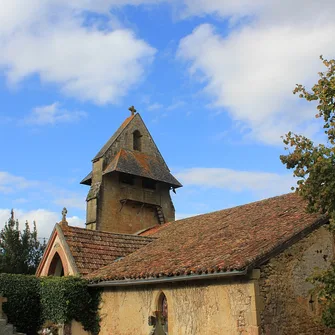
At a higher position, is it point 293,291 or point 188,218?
point 188,218

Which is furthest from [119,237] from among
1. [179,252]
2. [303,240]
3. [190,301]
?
[303,240]

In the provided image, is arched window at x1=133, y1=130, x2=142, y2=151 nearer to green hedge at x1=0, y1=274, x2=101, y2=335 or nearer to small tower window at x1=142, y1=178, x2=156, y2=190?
small tower window at x1=142, y1=178, x2=156, y2=190

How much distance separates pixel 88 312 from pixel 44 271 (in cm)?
442

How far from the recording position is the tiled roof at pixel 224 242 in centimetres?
1177

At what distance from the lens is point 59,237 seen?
1825 centimetres

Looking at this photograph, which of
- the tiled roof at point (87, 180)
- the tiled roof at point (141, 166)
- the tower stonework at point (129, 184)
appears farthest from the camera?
the tiled roof at point (87, 180)

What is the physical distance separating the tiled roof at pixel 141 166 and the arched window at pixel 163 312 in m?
11.4

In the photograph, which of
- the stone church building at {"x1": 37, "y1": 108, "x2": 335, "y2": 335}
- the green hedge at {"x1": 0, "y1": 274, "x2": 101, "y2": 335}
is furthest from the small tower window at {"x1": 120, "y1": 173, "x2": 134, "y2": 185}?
the green hedge at {"x1": 0, "y1": 274, "x2": 101, "y2": 335}

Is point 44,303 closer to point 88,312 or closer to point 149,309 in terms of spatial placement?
point 88,312

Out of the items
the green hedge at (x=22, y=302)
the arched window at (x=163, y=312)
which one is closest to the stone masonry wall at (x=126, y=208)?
the green hedge at (x=22, y=302)

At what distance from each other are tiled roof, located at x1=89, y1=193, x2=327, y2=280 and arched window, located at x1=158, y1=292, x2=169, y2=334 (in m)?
0.82

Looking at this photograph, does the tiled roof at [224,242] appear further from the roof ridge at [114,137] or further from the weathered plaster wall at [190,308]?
the roof ridge at [114,137]

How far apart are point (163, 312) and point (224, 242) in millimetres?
2759

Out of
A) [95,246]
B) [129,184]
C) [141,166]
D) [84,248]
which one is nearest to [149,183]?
[141,166]
